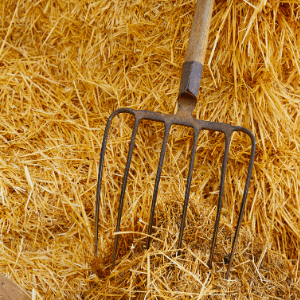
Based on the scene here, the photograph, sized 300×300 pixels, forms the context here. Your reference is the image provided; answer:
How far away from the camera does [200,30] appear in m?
1.05

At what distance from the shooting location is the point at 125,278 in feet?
3.12

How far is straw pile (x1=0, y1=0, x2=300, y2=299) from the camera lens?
1.02m

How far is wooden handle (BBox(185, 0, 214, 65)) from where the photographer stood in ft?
3.42

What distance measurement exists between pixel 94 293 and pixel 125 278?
0.53 ft

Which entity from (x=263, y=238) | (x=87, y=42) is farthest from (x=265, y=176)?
(x=87, y=42)

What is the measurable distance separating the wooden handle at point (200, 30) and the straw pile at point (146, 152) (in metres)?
0.06

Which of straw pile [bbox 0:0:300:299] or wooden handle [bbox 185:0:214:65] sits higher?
wooden handle [bbox 185:0:214:65]

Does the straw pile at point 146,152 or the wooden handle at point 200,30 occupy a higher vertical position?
the wooden handle at point 200,30

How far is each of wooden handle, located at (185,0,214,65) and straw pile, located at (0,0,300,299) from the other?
0.06m

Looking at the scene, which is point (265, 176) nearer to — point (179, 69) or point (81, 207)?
point (179, 69)

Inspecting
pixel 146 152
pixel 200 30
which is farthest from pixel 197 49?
pixel 146 152

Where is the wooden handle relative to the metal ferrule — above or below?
above

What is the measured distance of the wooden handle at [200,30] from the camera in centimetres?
104

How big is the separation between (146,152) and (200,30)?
583 millimetres
